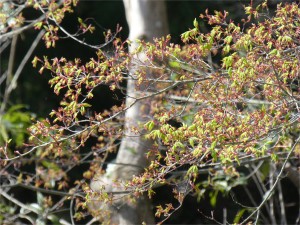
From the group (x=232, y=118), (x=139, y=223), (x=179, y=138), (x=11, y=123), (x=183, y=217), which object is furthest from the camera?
(x=183, y=217)

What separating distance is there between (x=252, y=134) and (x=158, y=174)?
44 centimetres

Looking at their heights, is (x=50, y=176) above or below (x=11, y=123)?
below

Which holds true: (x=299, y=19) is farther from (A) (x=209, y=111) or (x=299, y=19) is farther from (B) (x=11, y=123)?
(B) (x=11, y=123)

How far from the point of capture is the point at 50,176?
13.5 ft

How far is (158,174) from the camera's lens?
2656mm

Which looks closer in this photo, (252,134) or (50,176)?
(252,134)

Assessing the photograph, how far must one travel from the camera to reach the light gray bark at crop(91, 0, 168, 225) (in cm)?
391

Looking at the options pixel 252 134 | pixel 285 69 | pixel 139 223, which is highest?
pixel 285 69

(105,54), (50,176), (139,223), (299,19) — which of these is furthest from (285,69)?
(50,176)

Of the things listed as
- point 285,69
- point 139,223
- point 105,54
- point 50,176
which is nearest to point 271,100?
point 285,69

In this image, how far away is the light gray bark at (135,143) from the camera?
12.8 ft

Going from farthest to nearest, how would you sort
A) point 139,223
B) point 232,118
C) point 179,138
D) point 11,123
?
point 11,123
point 139,223
point 232,118
point 179,138

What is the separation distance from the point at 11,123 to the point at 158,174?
1.85 meters

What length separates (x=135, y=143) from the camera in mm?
4117
